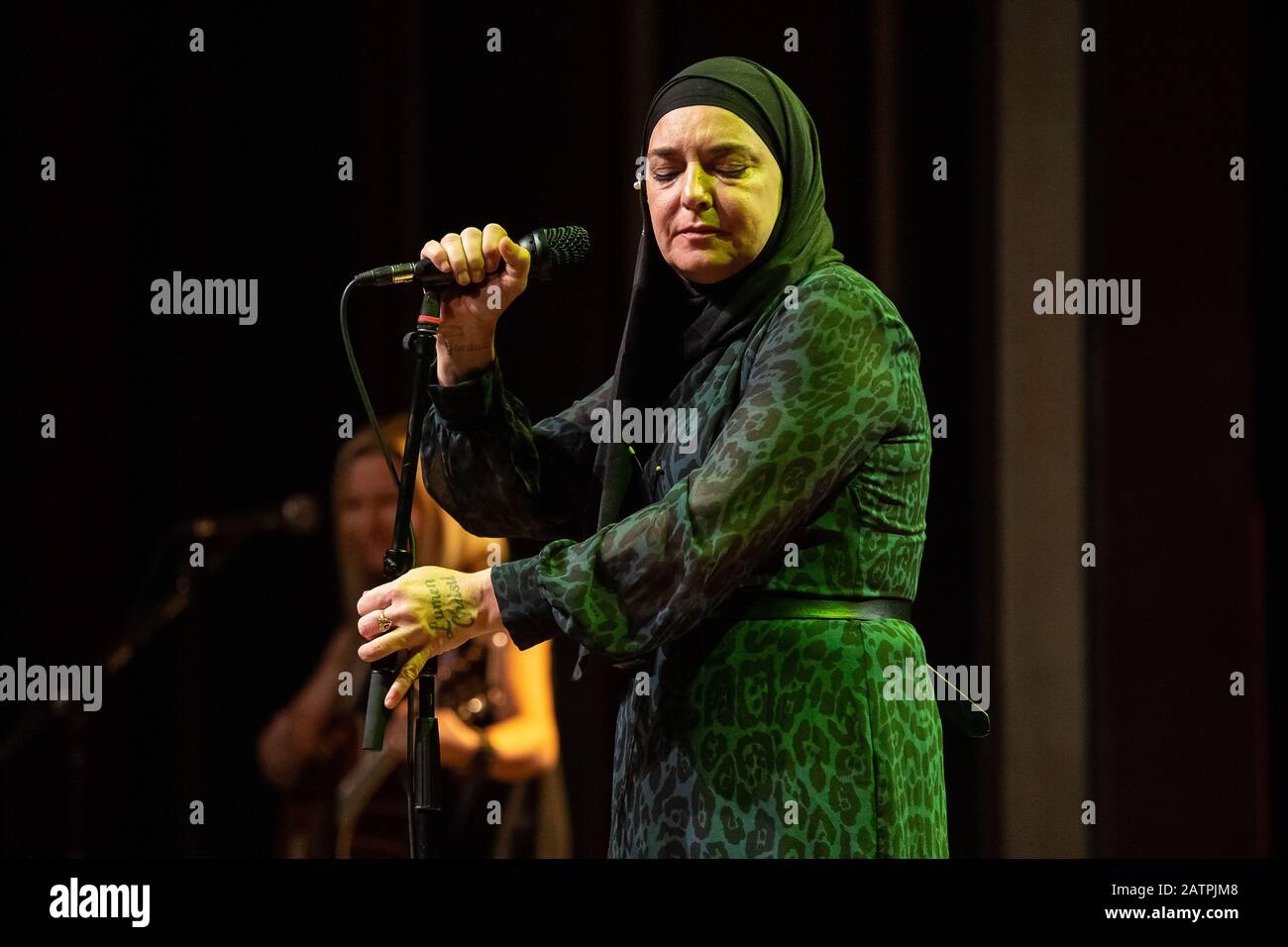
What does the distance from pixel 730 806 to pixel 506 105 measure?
222cm

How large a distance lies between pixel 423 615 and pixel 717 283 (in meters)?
0.49

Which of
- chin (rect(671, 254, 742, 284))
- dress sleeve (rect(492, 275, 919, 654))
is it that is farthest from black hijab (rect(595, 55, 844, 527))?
dress sleeve (rect(492, 275, 919, 654))

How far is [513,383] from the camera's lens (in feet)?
10.7

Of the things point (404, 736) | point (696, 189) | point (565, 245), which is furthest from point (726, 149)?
point (404, 736)

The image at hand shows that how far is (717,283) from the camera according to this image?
5.22 ft

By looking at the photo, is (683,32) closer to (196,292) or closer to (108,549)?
(196,292)

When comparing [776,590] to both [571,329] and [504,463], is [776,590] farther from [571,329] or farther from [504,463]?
[571,329]

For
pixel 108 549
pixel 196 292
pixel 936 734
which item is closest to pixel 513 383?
pixel 196 292

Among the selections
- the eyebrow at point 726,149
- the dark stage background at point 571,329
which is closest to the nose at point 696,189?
the eyebrow at point 726,149

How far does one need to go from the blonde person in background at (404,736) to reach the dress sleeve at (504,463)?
1.04 m

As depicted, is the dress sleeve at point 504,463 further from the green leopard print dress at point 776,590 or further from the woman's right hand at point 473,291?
the green leopard print dress at point 776,590

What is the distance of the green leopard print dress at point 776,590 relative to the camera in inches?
54.1

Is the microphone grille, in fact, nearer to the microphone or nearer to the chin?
the microphone
